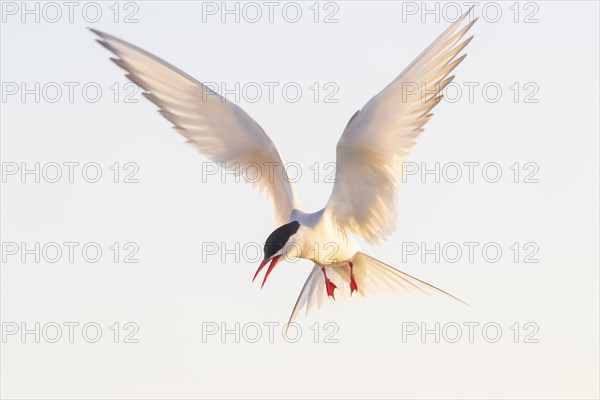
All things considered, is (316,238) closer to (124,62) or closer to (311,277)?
(311,277)

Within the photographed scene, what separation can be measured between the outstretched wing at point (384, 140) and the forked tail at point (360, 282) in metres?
0.26

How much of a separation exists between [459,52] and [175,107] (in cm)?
272

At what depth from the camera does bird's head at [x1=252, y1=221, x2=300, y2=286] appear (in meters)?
9.48

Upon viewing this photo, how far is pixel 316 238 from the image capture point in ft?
32.4

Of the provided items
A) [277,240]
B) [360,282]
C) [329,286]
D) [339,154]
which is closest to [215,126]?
[339,154]

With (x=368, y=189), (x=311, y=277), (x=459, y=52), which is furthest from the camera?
(x=311, y=277)

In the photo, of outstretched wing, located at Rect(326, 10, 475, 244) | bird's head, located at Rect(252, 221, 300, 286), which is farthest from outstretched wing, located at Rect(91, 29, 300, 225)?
bird's head, located at Rect(252, 221, 300, 286)

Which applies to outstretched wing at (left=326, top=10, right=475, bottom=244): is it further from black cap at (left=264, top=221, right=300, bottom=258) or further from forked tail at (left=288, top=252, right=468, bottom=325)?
black cap at (left=264, top=221, right=300, bottom=258)

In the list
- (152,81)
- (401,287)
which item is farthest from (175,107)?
(401,287)

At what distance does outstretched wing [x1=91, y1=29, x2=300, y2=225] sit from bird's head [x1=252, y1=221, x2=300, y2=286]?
3.01 ft

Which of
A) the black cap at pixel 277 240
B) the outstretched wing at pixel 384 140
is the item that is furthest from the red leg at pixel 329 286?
the black cap at pixel 277 240

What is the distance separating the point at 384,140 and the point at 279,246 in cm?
129

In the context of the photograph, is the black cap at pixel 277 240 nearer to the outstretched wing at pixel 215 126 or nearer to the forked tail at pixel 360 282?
the outstretched wing at pixel 215 126

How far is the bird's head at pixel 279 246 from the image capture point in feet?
31.1
